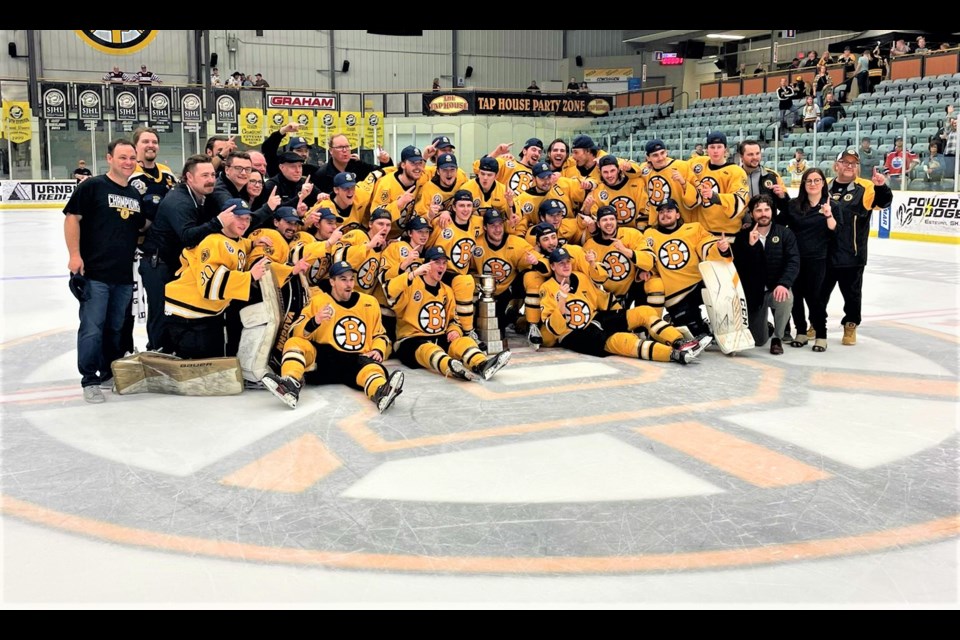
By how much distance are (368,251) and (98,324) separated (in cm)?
166

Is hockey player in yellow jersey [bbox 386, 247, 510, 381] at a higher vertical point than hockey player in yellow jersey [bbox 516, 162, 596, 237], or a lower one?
lower

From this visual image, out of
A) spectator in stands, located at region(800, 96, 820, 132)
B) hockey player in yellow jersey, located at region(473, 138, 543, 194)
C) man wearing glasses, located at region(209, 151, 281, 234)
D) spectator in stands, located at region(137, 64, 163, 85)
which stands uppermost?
spectator in stands, located at region(137, 64, 163, 85)

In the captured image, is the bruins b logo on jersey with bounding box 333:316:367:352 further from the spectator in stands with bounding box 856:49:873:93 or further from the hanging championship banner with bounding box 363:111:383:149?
the hanging championship banner with bounding box 363:111:383:149

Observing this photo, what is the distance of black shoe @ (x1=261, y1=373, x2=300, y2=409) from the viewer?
429cm

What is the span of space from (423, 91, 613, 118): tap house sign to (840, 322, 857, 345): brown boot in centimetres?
2036

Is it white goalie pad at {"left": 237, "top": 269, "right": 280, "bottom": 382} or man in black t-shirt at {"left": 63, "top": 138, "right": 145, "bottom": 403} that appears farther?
white goalie pad at {"left": 237, "top": 269, "right": 280, "bottom": 382}

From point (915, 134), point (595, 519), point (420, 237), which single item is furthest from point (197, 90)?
point (595, 519)

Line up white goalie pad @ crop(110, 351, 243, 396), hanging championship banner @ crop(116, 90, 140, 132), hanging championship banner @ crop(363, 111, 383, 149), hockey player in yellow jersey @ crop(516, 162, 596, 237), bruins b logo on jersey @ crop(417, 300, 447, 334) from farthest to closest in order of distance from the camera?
hanging championship banner @ crop(363, 111, 383, 149)
hanging championship banner @ crop(116, 90, 140, 132)
hockey player in yellow jersey @ crop(516, 162, 596, 237)
bruins b logo on jersey @ crop(417, 300, 447, 334)
white goalie pad @ crop(110, 351, 243, 396)

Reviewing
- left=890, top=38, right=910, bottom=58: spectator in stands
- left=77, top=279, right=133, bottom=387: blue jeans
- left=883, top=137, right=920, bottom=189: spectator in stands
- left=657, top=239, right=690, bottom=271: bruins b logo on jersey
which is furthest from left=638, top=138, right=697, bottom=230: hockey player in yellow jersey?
left=890, top=38, right=910, bottom=58: spectator in stands

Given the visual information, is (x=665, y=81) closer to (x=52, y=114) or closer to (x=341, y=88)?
(x=341, y=88)

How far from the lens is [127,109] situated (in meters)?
22.4

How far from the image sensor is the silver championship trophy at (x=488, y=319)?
5891mm

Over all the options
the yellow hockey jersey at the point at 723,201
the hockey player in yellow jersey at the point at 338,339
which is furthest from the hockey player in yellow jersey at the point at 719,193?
the hockey player in yellow jersey at the point at 338,339
